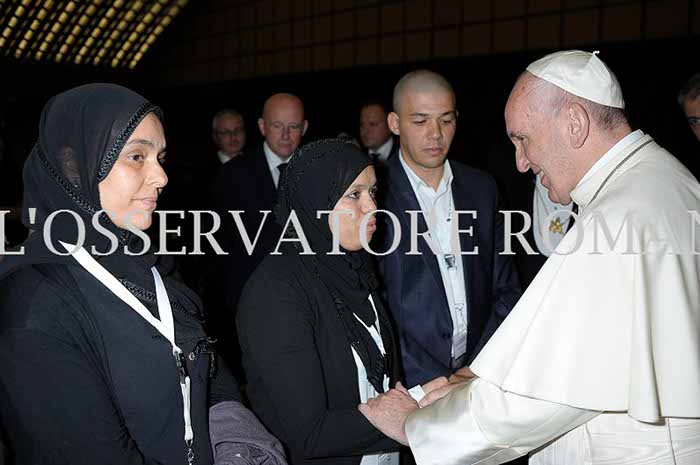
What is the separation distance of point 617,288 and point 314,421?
0.87 metres

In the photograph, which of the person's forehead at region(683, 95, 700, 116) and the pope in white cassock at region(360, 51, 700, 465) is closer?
the pope in white cassock at region(360, 51, 700, 465)

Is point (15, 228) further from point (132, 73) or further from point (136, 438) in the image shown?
point (132, 73)

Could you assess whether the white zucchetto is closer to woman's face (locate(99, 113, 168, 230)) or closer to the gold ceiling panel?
woman's face (locate(99, 113, 168, 230))

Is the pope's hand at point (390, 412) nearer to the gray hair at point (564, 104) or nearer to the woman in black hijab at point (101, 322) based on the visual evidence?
the woman in black hijab at point (101, 322)

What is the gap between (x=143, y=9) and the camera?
1237cm

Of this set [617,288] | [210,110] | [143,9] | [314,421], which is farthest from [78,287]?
[143,9]

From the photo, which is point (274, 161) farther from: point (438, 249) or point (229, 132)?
point (438, 249)

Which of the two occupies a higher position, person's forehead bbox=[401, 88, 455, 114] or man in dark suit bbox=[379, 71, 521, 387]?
person's forehead bbox=[401, 88, 455, 114]

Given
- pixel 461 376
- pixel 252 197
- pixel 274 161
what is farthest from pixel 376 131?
pixel 461 376

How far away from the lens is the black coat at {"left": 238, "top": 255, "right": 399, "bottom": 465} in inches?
72.6

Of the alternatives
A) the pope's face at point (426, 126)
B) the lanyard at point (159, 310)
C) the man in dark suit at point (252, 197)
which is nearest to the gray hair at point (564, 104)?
the lanyard at point (159, 310)

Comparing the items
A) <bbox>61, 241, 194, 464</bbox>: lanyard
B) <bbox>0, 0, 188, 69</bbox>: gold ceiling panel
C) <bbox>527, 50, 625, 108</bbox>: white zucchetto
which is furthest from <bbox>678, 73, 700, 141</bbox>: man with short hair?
<bbox>0, 0, 188, 69</bbox>: gold ceiling panel

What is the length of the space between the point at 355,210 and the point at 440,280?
0.78 metres

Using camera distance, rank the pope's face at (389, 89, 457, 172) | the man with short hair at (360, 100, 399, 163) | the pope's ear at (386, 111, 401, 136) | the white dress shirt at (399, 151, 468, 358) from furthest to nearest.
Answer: the man with short hair at (360, 100, 399, 163)
the pope's ear at (386, 111, 401, 136)
the pope's face at (389, 89, 457, 172)
the white dress shirt at (399, 151, 468, 358)
